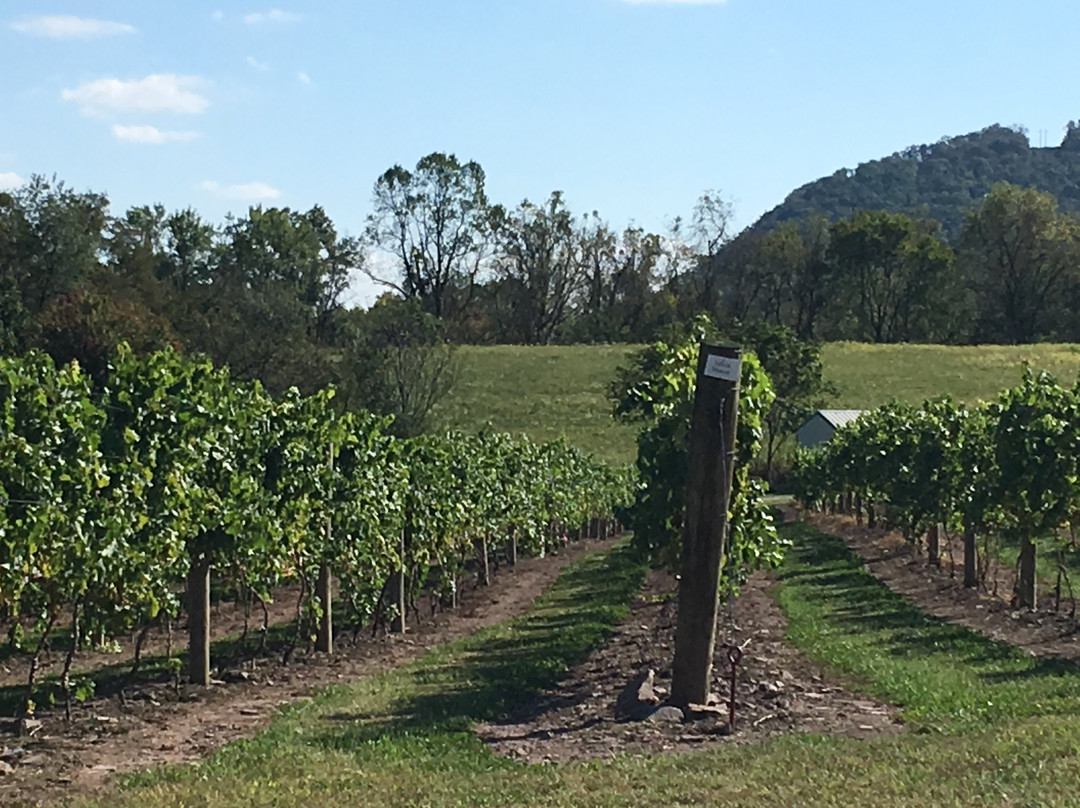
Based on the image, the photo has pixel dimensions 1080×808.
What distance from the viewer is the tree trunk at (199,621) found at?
1407cm

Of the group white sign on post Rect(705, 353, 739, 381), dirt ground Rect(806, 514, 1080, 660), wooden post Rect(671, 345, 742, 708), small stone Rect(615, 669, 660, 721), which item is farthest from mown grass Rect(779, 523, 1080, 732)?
white sign on post Rect(705, 353, 739, 381)

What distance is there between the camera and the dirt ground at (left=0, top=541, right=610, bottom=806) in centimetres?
918

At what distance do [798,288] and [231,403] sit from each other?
90.7m

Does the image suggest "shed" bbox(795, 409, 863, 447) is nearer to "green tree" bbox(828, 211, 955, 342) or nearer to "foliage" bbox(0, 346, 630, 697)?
"green tree" bbox(828, 211, 955, 342)

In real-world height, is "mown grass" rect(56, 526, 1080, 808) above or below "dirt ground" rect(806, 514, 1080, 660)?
above

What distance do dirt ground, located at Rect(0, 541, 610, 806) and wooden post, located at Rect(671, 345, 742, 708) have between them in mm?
3759

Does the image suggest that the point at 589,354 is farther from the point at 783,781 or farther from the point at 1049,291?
the point at 783,781

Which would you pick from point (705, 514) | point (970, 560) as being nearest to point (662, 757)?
point (705, 514)

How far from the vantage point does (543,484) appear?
31219 millimetres

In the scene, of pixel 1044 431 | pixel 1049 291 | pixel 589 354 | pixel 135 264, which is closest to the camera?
pixel 1044 431

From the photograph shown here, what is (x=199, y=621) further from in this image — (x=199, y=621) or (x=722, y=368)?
(x=722, y=368)

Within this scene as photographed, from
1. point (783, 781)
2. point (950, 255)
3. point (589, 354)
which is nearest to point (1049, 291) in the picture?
point (950, 255)

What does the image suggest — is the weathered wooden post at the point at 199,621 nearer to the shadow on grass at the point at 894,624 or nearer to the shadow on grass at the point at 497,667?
the shadow on grass at the point at 497,667

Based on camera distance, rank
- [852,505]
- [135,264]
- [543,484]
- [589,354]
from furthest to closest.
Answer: [589,354] → [135,264] → [852,505] → [543,484]
